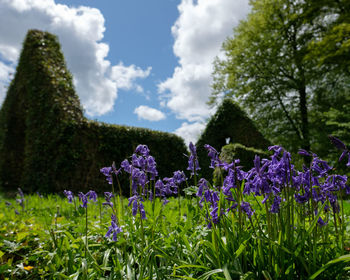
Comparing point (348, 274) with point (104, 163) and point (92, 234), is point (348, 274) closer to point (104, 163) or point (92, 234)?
point (92, 234)

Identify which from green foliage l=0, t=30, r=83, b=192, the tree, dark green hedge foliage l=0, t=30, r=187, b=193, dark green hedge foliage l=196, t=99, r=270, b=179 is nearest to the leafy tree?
the tree

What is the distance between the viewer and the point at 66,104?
1056 centimetres

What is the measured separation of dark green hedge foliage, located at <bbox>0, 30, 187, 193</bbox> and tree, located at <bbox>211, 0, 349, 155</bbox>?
12007mm

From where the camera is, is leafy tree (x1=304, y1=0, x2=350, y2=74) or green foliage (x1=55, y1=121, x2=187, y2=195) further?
leafy tree (x1=304, y1=0, x2=350, y2=74)

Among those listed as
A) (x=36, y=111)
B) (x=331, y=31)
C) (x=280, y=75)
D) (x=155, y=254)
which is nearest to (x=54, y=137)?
(x=36, y=111)

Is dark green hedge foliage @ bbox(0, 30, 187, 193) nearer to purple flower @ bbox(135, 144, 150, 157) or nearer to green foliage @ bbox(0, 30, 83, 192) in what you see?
green foliage @ bbox(0, 30, 83, 192)

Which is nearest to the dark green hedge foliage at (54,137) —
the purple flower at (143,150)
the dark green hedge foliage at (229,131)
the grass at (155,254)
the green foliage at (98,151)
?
the green foliage at (98,151)

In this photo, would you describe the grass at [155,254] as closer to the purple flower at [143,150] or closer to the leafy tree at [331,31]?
the purple flower at [143,150]

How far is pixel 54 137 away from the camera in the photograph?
10148mm

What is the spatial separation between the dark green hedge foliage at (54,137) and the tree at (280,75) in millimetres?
12007

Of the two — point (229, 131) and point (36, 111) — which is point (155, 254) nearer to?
point (36, 111)

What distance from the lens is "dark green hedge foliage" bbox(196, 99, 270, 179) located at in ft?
40.8

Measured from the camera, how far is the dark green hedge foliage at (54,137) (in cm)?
994

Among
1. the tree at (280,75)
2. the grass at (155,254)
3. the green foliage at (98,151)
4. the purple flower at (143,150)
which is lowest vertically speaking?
the grass at (155,254)
